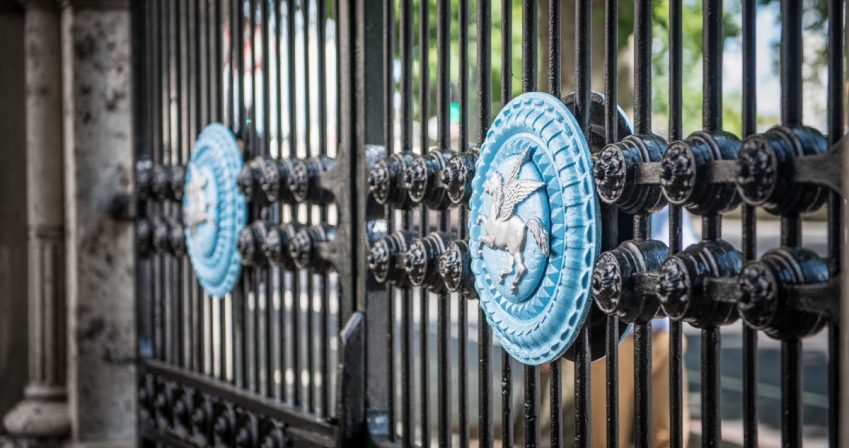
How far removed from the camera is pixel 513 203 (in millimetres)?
2477

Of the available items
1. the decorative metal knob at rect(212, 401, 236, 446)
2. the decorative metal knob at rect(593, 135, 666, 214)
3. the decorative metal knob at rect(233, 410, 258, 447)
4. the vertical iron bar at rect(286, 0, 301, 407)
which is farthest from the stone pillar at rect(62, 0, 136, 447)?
the decorative metal knob at rect(593, 135, 666, 214)

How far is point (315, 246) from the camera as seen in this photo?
3.47 meters

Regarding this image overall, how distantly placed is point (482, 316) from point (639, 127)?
756 millimetres

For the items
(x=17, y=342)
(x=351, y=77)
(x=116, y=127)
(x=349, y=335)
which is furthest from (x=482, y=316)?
(x=17, y=342)

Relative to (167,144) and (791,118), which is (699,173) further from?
(167,144)

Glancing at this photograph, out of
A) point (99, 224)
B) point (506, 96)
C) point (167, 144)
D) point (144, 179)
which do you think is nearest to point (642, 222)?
point (506, 96)

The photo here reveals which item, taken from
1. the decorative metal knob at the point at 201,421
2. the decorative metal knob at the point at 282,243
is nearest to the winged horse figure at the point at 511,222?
the decorative metal knob at the point at 282,243

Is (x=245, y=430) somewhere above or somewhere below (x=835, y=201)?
below

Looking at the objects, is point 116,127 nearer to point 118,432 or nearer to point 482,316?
point 118,432

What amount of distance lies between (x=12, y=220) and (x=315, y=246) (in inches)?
126

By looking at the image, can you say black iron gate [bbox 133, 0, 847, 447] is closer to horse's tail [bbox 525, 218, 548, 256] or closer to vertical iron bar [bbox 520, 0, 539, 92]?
vertical iron bar [bbox 520, 0, 539, 92]

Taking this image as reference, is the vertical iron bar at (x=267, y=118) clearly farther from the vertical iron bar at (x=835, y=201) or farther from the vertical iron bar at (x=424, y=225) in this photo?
the vertical iron bar at (x=835, y=201)

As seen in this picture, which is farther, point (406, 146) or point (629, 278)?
point (406, 146)

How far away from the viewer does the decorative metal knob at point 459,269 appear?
2.74 meters
